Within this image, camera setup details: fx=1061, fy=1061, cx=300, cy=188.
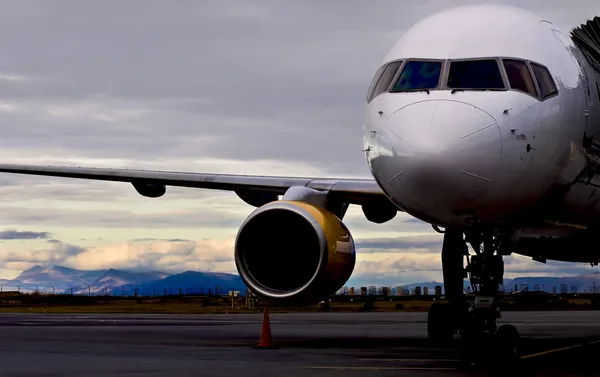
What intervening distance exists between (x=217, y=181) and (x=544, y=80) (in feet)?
28.7

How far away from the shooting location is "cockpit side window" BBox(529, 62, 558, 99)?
512 inches

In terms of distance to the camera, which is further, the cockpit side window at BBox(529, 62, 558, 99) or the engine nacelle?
the engine nacelle

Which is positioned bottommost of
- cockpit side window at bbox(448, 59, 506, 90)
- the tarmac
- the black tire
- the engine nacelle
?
the tarmac

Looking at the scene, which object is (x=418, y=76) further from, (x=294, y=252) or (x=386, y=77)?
(x=294, y=252)

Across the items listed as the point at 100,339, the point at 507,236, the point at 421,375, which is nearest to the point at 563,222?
the point at 507,236

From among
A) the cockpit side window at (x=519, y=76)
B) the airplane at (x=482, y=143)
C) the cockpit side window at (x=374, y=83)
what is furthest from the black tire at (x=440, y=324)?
the cockpit side window at (x=519, y=76)

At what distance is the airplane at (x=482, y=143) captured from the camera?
12.1 meters

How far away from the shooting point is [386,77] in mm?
13586

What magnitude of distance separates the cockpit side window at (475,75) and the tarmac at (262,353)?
3423mm

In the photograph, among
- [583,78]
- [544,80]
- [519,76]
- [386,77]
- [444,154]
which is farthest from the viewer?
[583,78]

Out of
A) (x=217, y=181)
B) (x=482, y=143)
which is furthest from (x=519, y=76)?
(x=217, y=181)

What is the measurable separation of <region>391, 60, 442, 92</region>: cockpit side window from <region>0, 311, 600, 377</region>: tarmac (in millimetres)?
3467

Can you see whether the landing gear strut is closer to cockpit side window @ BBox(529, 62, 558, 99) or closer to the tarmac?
the tarmac

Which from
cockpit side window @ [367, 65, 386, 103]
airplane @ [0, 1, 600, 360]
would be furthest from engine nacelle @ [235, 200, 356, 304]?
cockpit side window @ [367, 65, 386, 103]
